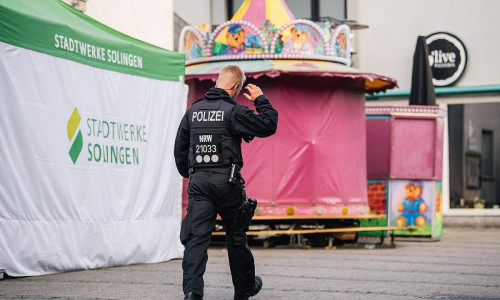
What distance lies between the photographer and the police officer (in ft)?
24.6

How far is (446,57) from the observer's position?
2480 centimetres

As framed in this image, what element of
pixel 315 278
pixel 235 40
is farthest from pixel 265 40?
pixel 315 278

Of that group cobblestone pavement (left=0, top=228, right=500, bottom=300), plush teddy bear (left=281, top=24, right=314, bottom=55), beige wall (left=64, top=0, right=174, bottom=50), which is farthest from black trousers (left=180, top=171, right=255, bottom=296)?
plush teddy bear (left=281, top=24, right=314, bottom=55)

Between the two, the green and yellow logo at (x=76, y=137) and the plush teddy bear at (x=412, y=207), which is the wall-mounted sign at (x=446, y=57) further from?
the green and yellow logo at (x=76, y=137)

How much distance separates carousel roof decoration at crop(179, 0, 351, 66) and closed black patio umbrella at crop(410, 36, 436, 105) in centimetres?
278

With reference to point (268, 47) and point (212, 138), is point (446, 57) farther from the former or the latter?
point (212, 138)

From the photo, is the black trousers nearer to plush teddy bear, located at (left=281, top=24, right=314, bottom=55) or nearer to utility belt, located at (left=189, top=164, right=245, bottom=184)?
utility belt, located at (left=189, top=164, right=245, bottom=184)

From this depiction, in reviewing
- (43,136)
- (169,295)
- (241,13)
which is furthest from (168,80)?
(241,13)

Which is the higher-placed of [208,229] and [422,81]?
[422,81]

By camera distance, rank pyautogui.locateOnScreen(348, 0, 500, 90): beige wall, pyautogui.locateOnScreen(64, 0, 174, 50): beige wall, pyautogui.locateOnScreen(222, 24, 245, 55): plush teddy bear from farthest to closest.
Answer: pyautogui.locateOnScreen(348, 0, 500, 90): beige wall, pyautogui.locateOnScreen(222, 24, 245, 55): plush teddy bear, pyautogui.locateOnScreen(64, 0, 174, 50): beige wall

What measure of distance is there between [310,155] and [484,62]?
1025cm

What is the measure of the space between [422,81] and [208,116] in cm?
1267

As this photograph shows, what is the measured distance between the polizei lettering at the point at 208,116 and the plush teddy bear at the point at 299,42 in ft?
29.2

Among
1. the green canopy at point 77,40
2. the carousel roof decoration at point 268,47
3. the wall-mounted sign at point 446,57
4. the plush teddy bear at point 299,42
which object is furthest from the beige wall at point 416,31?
the green canopy at point 77,40
